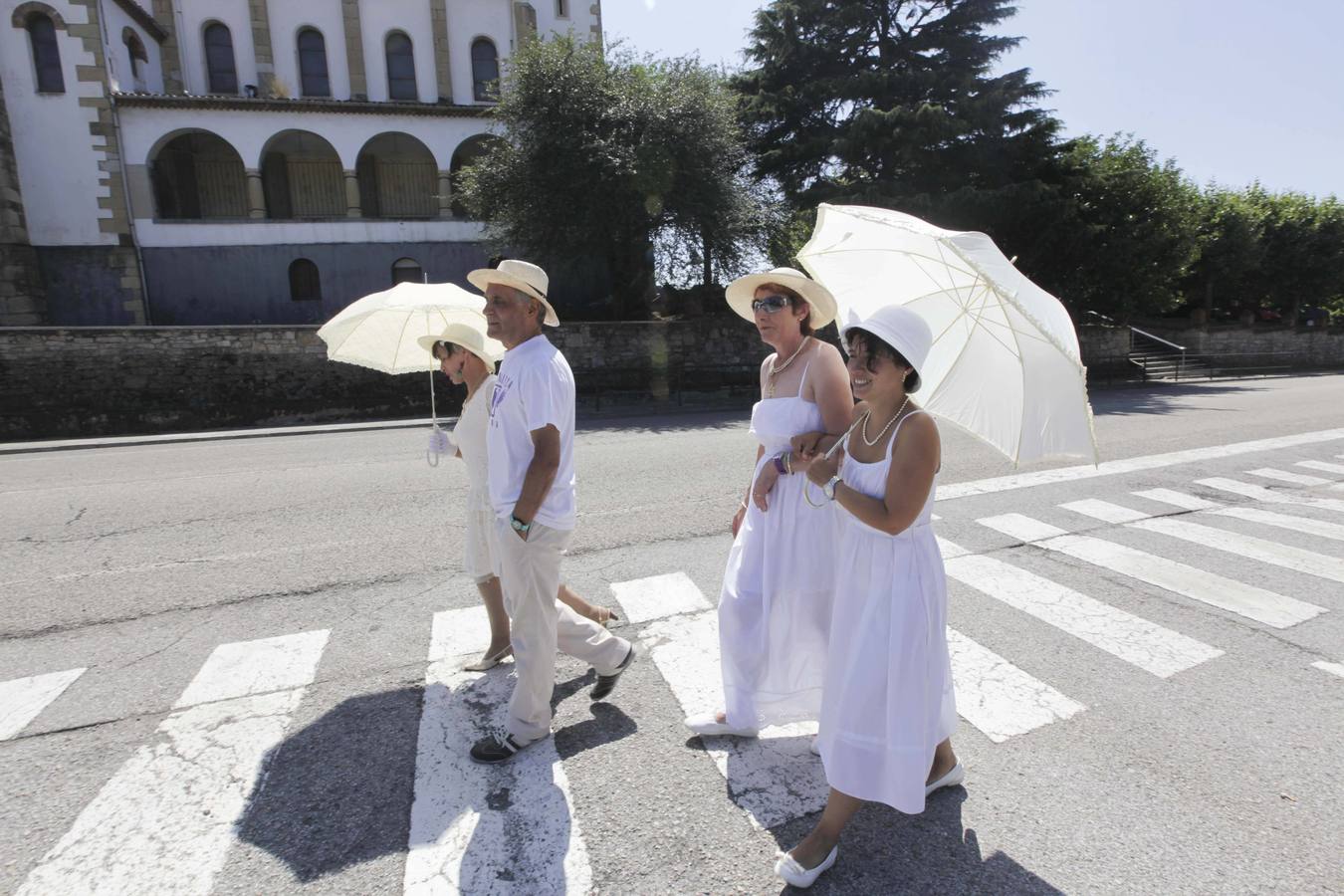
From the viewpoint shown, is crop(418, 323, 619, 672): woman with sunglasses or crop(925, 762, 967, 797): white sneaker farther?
crop(418, 323, 619, 672): woman with sunglasses

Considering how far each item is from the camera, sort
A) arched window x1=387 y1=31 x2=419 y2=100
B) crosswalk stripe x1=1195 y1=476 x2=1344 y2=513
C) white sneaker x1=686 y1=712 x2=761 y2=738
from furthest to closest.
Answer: arched window x1=387 y1=31 x2=419 y2=100 → crosswalk stripe x1=1195 y1=476 x2=1344 y2=513 → white sneaker x1=686 y1=712 x2=761 y2=738

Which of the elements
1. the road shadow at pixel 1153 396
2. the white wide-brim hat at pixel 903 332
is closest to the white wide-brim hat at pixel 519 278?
the white wide-brim hat at pixel 903 332

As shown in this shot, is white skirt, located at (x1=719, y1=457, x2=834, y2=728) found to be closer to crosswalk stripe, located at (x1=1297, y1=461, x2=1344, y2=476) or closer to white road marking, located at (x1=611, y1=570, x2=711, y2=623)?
white road marking, located at (x1=611, y1=570, x2=711, y2=623)

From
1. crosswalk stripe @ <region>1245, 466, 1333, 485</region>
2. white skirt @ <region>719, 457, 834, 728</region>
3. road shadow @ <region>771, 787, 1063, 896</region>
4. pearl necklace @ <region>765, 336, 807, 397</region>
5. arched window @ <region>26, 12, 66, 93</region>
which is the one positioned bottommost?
crosswalk stripe @ <region>1245, 466, 1333, 485</region>

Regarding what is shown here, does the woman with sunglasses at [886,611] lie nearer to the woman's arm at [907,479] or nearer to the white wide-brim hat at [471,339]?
the woman's arm at [907,479]

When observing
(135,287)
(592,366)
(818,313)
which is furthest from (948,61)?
(135,287)

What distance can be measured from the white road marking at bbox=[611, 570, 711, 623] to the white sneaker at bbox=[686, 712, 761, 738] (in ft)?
4.19

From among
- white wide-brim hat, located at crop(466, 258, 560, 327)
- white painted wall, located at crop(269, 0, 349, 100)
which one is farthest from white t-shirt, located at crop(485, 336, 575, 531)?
white painted wall, located at crop(269, 0, 349, 100)

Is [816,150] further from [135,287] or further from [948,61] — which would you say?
[135,287]

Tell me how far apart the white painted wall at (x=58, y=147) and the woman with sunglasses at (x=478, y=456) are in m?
25.4

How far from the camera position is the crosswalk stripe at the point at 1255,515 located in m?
6.09

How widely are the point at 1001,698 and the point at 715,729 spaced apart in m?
1.48

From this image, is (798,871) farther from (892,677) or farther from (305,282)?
(305,282)

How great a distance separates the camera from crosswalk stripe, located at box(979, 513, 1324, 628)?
4.44 m
